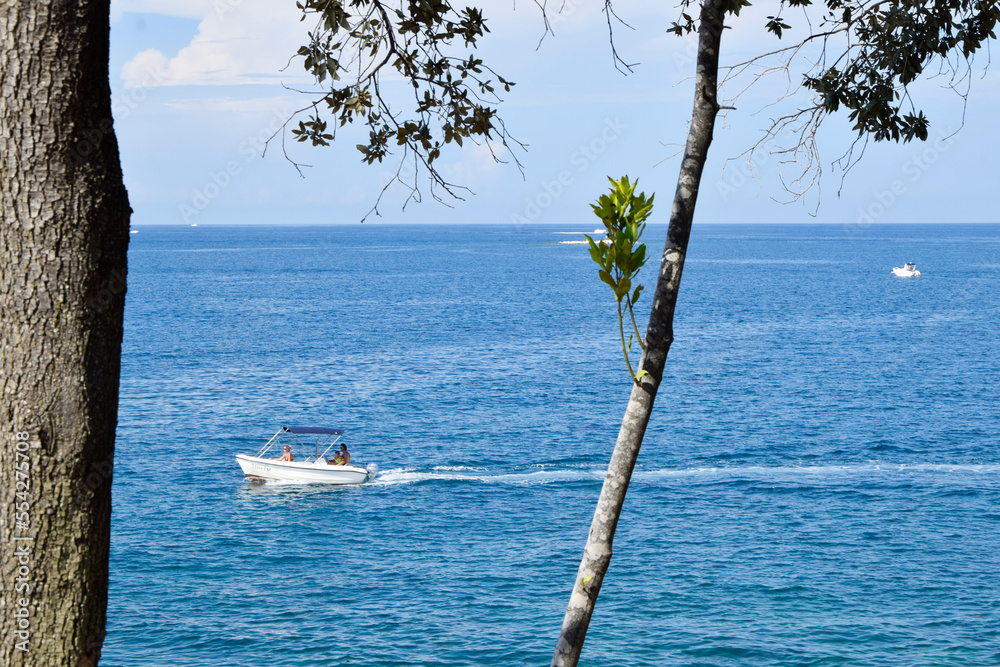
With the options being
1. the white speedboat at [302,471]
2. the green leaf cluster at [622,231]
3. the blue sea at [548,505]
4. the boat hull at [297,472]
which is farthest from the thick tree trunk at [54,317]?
the boat hull at [297,472]

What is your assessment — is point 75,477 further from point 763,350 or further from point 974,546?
point 763,350

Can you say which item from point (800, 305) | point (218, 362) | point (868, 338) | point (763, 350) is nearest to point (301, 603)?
point (218, 362)

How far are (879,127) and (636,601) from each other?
24.5 meters

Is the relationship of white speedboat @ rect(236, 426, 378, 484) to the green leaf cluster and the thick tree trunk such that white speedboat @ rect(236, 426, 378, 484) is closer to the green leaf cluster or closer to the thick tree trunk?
the green leaf cluster

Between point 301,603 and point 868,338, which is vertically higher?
point 868,338

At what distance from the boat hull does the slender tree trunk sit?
3755 centimetres

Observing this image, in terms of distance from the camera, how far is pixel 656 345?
5137 millimetres

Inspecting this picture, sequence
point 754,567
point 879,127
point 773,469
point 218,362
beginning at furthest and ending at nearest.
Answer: point 218,362 → point 773,469 → point 754,567 → point 879,127

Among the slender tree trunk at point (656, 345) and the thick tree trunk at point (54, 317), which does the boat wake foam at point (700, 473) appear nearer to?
the slender tree trunk at point (656, 345)

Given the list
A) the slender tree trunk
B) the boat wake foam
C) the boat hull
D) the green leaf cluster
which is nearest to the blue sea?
the boat wake foam

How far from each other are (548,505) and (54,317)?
36.1 m

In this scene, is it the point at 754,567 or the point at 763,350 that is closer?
the point at 754,567

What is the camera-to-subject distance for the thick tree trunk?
337 cm

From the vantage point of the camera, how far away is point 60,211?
3.42 m
